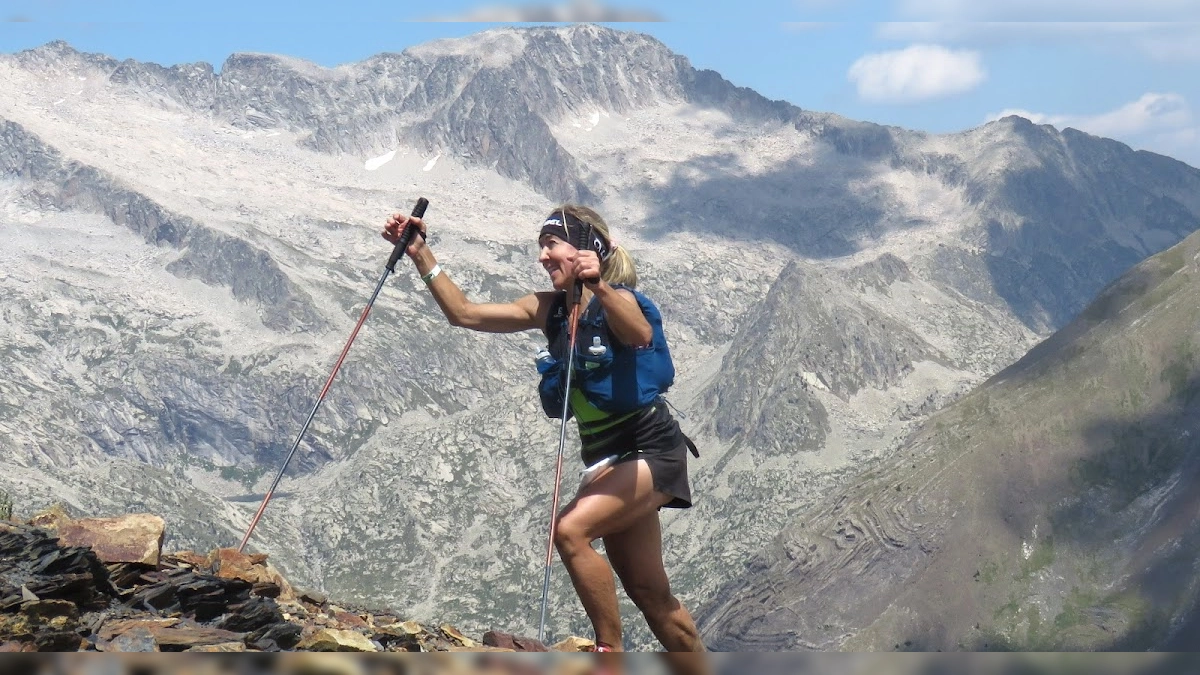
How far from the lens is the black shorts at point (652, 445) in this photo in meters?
9.30

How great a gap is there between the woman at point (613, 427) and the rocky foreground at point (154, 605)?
1.69 meters

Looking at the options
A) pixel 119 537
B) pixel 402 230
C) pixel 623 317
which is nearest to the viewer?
pixel 623 317

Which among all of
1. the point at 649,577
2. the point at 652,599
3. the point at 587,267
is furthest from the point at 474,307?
the point at 652,599

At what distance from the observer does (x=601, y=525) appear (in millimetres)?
9164

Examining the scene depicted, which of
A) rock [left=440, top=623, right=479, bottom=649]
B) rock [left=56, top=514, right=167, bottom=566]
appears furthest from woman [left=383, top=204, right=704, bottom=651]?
rock [left=56, top=514, right=167, bottom=566]

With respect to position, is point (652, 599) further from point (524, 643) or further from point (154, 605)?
point (154, 605)

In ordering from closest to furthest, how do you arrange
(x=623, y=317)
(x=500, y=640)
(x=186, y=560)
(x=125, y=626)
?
(x=623, y=317) < (x=125, y=626) < (x=500, y=640) < (x=186, y=560)

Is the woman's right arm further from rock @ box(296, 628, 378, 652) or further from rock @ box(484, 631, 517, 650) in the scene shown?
rock @ box(484, 631, 517, 650)

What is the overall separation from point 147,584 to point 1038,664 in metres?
9.37

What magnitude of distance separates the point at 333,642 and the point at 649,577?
9.08ft

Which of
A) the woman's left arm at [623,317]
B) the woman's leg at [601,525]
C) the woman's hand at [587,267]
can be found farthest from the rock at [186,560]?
the woman's left arm at [623,317]

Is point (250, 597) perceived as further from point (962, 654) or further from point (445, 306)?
point (962, 654)

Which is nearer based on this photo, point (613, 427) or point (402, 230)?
point (613, 427)

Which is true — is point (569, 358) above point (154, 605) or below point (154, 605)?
above
